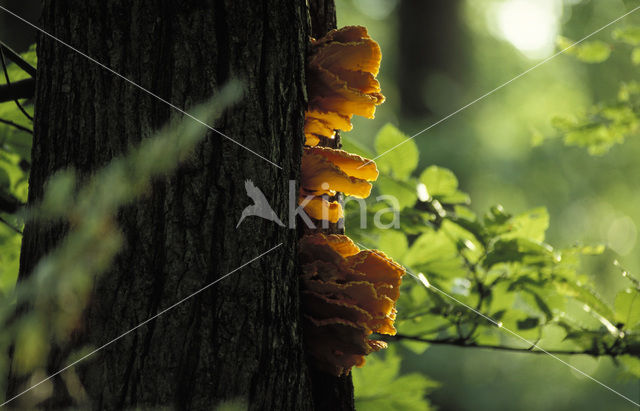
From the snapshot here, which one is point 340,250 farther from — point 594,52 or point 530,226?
point 594,52

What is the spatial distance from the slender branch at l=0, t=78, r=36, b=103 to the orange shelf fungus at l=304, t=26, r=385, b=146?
68cm

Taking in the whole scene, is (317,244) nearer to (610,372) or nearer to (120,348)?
(120,348)

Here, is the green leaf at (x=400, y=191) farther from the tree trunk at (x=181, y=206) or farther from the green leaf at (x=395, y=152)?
the tree trunk at (x=181, y=206)

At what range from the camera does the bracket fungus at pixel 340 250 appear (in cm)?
107

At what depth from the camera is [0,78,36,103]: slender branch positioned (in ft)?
3.88

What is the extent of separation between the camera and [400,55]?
7.06m

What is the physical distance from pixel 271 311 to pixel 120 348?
0.27 meters

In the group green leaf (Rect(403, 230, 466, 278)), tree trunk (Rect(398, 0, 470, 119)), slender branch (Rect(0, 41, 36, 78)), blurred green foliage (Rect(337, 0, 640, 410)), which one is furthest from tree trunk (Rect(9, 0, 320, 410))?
tree trunk (Rect(398, 0, 470, 119))

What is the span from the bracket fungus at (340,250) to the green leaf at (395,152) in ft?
1.95

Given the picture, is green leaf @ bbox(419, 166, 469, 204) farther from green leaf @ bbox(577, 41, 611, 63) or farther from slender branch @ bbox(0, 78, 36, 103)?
slender branch @ bbox(0, 78, 36, 103)

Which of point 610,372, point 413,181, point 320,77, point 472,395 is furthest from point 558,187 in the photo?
point 320,77

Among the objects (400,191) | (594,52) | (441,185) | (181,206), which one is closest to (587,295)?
(441,185)

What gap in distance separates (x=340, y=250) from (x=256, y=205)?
27 cm

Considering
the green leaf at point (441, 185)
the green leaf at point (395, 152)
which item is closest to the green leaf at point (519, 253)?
the green leaf at point (441, 185)
